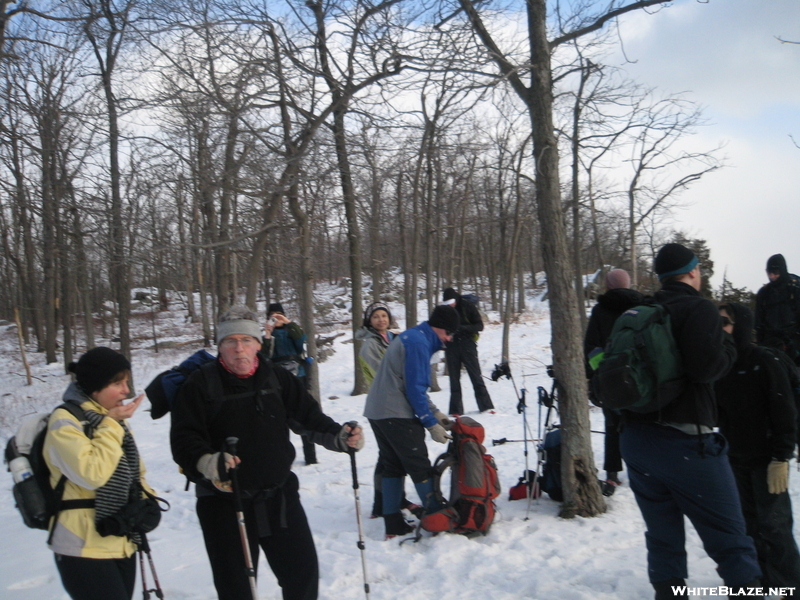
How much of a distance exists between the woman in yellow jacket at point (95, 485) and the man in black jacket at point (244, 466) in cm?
30

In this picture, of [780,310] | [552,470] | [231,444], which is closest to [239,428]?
[231,444]

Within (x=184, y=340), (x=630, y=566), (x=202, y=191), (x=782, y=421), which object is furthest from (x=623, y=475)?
(x=184, y=340)

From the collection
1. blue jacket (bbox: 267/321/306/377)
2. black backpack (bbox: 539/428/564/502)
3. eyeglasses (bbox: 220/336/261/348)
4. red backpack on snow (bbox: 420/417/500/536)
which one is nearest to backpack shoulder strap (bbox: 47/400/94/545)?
eyeglasses (bbox: 220/336/261/348)

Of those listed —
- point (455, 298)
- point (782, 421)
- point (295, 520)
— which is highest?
point (455, 298)

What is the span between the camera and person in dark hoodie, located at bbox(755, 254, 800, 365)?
7.34m

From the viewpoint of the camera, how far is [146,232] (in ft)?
33.2

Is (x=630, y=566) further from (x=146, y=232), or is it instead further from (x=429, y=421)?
(x=146, y=232)

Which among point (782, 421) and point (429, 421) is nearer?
point (782, 421)

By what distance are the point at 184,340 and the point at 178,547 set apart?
24.2m

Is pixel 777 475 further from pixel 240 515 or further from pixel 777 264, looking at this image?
pixel 777 264

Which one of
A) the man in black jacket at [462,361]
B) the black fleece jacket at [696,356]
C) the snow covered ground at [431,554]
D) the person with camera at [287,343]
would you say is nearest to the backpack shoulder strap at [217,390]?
the snow covered ground at [431,554]

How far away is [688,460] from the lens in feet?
9.43

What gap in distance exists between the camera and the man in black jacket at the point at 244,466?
3064 mm

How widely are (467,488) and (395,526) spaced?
28.5 inches
